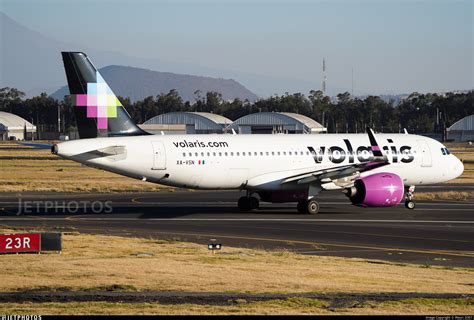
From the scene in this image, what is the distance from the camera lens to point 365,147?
4972cm

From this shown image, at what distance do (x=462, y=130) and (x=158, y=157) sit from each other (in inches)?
6405

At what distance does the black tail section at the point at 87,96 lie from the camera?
147ft

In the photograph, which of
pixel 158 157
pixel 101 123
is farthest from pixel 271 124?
pixel 101 123

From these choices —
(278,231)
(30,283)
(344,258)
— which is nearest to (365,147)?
(278,231)

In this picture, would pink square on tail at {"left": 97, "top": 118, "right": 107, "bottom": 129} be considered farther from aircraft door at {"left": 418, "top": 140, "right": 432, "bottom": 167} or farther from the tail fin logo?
aircraft door at {"left": 418, "top": 140, "right": 432, "bottom": 167}

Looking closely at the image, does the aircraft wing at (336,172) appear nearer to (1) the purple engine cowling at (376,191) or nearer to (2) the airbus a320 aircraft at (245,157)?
(2) the airbus a320 aircraft at (245,157)

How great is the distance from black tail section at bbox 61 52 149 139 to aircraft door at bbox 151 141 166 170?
7.68 feet

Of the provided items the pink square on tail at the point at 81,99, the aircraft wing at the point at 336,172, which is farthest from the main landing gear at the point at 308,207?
the pink square on tail at the point at 81,99

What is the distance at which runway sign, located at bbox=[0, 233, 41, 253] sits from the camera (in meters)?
29.7

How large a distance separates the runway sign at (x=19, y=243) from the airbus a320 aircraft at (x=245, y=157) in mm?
12556

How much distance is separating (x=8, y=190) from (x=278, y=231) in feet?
104

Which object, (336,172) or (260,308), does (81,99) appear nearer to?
(336,172)

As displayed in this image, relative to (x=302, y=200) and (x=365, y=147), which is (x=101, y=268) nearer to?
(x=302, y=200)

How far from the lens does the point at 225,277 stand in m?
24.9
